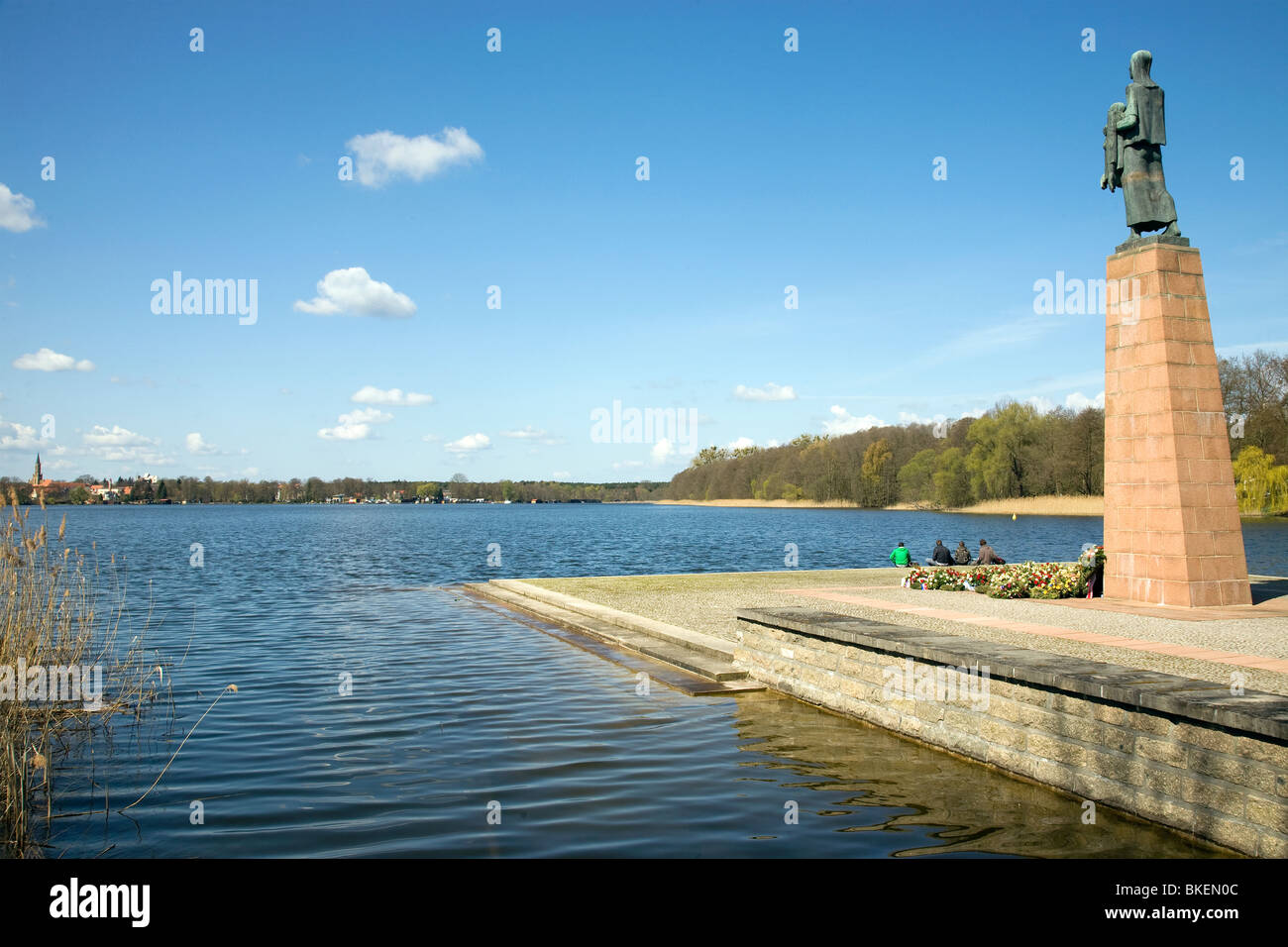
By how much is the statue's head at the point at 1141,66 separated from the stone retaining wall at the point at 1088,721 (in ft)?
37.4

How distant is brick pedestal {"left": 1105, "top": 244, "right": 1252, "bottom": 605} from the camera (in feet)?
45.9

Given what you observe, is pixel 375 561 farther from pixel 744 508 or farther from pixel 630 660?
pixel 744 508

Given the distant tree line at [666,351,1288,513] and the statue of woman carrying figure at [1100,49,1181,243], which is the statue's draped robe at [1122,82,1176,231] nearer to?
the statue of woman carrying figure at [1100,49,1181,243]

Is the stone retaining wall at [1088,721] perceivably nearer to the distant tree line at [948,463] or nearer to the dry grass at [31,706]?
the dry grass at [31,706]

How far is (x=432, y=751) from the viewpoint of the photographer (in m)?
8.32

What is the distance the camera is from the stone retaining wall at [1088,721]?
5.12 metres

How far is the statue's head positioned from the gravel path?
8.94 meters

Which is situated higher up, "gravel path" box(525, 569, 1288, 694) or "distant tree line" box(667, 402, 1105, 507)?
"distant tree line" box(667, 402, 1105, 507)

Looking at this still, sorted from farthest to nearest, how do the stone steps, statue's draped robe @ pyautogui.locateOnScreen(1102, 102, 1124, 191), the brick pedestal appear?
statue's draped robe @ pyautogui.locateOnScreen(1102, 102, 1124, 191) → the brick pedestal → the stone steps

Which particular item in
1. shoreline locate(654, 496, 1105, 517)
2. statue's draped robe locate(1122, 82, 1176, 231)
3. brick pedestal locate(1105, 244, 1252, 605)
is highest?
statue's draped robe locate(1122, 82, 1176, 231)

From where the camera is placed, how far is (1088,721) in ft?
20.6

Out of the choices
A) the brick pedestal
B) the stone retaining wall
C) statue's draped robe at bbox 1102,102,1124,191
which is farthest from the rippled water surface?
statue's draped robe at bbox 1102,102,1124,191

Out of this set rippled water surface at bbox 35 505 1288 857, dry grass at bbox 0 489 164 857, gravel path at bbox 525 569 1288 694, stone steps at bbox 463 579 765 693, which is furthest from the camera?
stone steps at bbox 463 579 765 693
